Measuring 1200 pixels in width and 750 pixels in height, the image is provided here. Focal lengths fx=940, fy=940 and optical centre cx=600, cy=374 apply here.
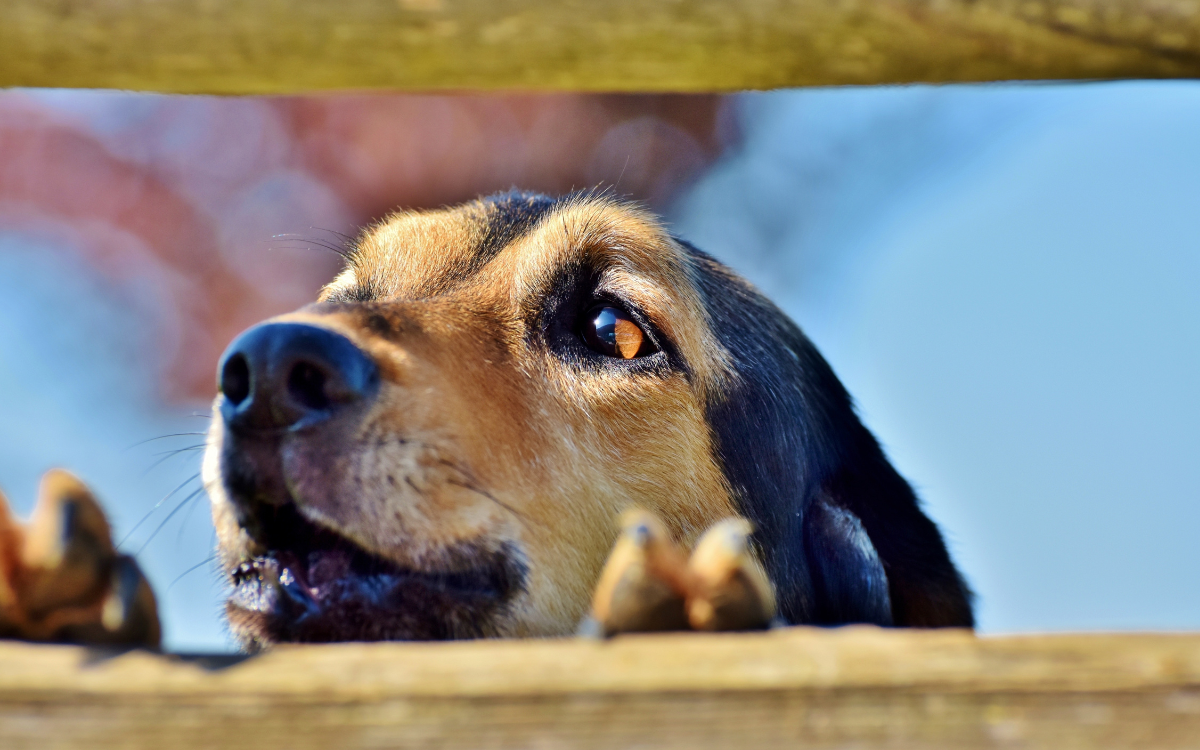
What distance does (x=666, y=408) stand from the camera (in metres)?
3.30

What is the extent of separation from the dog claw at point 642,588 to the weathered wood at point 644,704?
0.50 feet

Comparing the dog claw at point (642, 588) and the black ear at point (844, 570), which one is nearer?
the dog claw at point (642, 588)

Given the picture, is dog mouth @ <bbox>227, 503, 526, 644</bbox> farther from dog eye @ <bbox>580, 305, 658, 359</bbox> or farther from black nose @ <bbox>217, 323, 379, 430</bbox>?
dog eye @ <bbox>580, 305, 658, 359</bbox>

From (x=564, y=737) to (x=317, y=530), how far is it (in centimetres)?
143

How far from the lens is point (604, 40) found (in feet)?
7.17

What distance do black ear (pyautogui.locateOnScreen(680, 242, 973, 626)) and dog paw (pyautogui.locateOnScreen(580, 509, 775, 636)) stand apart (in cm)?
194

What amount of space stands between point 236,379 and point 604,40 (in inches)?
48.9

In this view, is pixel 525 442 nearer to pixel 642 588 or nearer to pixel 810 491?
pixel 810 491

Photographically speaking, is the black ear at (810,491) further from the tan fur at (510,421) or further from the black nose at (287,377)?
the black nose at (287,377)

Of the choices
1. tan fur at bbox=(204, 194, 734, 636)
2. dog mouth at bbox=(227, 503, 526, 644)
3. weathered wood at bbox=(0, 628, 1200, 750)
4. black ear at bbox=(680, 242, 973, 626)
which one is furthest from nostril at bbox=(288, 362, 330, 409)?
black ear at bbox=(680, 242, 973, 626)

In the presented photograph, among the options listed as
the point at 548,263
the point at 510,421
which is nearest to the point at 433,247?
the point at 548,263

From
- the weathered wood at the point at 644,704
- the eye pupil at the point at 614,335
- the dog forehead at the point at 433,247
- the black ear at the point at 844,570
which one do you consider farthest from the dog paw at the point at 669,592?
the dog forehead at the point at 433,247

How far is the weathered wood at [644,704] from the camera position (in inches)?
47.8

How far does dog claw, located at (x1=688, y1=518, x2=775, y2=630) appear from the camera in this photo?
4.64 feet
